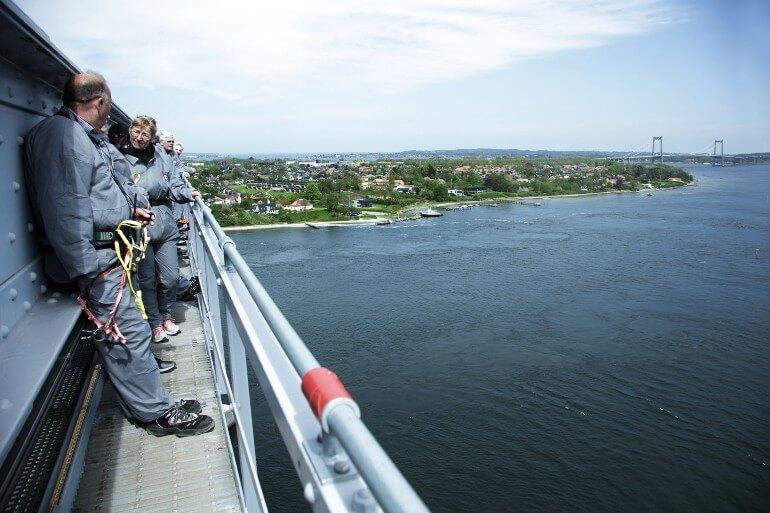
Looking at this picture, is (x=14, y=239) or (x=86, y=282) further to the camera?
(x=86, y=282)

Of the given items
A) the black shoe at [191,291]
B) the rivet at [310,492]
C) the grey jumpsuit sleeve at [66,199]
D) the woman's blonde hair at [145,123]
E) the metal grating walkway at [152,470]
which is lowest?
the metal grating walkway at [152,470]

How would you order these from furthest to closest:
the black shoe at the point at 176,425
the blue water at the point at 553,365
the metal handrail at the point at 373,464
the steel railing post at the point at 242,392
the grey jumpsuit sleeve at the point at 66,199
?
the blue water at the point at 553,365, the black shoe at the point at 176,425, the grey jumpsuit sleeve at the point at 66,199, the steel railing post at the point at 242,392, the metal handrail at the point at 373,464

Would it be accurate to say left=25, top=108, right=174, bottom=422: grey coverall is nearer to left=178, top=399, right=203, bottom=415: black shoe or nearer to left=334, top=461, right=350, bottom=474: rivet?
left=178, top=399, right=203, bottom=415: black shoe

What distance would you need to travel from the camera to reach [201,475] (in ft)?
5.62

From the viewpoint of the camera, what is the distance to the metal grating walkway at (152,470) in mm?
1599

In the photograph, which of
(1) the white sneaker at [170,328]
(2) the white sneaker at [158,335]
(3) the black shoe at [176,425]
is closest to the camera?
(3) the black shoe at [176,425]

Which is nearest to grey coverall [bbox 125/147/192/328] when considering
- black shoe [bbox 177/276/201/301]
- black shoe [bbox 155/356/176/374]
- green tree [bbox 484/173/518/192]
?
black shoe [bbox 155/356/176/374]

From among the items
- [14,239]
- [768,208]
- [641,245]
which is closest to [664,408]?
[14,239]

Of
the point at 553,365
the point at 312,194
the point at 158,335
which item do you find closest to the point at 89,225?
the point at 158,335

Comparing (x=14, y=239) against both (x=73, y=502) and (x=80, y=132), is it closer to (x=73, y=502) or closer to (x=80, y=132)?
(x=80, y=132)

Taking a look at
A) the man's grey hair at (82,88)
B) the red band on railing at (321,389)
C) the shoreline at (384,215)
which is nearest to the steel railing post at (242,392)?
the red band on railing at (321,389)

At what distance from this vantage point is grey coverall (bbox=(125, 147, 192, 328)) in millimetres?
2631

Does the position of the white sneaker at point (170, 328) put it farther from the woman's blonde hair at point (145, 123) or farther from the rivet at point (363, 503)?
the rivet at point (363, 503)

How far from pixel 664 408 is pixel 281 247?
2040 cm
